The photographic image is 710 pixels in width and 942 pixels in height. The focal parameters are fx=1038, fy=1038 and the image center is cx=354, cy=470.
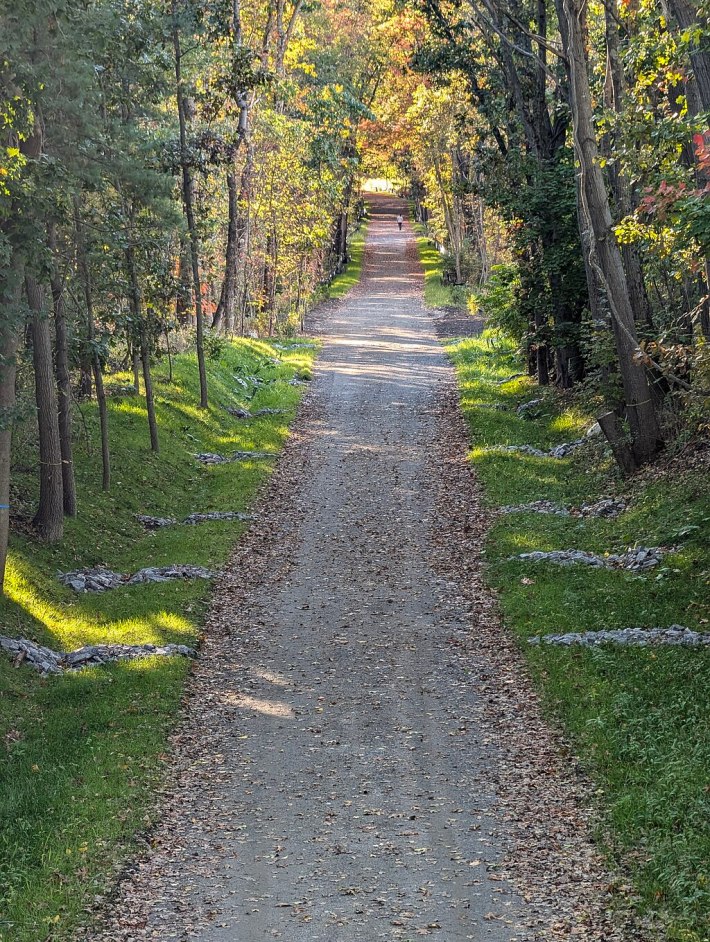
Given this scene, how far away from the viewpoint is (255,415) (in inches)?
1061

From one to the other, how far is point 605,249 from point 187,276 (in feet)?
30.4

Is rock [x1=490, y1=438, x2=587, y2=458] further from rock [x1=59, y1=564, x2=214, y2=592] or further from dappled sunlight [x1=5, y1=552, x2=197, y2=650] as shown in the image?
dappled sunlight [x1=5, y1=552, x2=197, y2=650]

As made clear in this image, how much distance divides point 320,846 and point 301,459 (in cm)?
1453

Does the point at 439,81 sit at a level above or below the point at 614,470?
above

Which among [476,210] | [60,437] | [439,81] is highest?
[439,81]

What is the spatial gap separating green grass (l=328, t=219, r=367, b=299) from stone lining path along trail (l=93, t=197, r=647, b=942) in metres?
36.2

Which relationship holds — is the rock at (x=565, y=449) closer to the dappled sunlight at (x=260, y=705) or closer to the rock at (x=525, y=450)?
the rock at (x=525, y=450)

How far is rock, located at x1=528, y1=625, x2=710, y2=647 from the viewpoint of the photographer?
37.6 ft

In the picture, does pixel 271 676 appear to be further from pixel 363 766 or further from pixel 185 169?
pixel 185 169

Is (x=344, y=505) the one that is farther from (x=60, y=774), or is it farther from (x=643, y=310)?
(x=60, y=774)

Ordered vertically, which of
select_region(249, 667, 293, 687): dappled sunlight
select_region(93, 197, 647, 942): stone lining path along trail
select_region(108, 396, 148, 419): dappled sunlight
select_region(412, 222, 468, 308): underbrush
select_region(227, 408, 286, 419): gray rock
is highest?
select_region(412, 222, 468, 308): underbrush

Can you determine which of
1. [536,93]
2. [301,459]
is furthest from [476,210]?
[301,459]

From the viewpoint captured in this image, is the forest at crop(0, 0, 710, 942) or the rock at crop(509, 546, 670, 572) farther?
the rock at crop(509, 546, 670, 572)

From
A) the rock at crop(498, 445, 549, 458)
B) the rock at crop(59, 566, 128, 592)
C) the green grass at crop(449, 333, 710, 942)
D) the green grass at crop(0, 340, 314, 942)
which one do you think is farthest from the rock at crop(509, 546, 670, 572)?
the rock at crop(498, 445, 549, 458)
